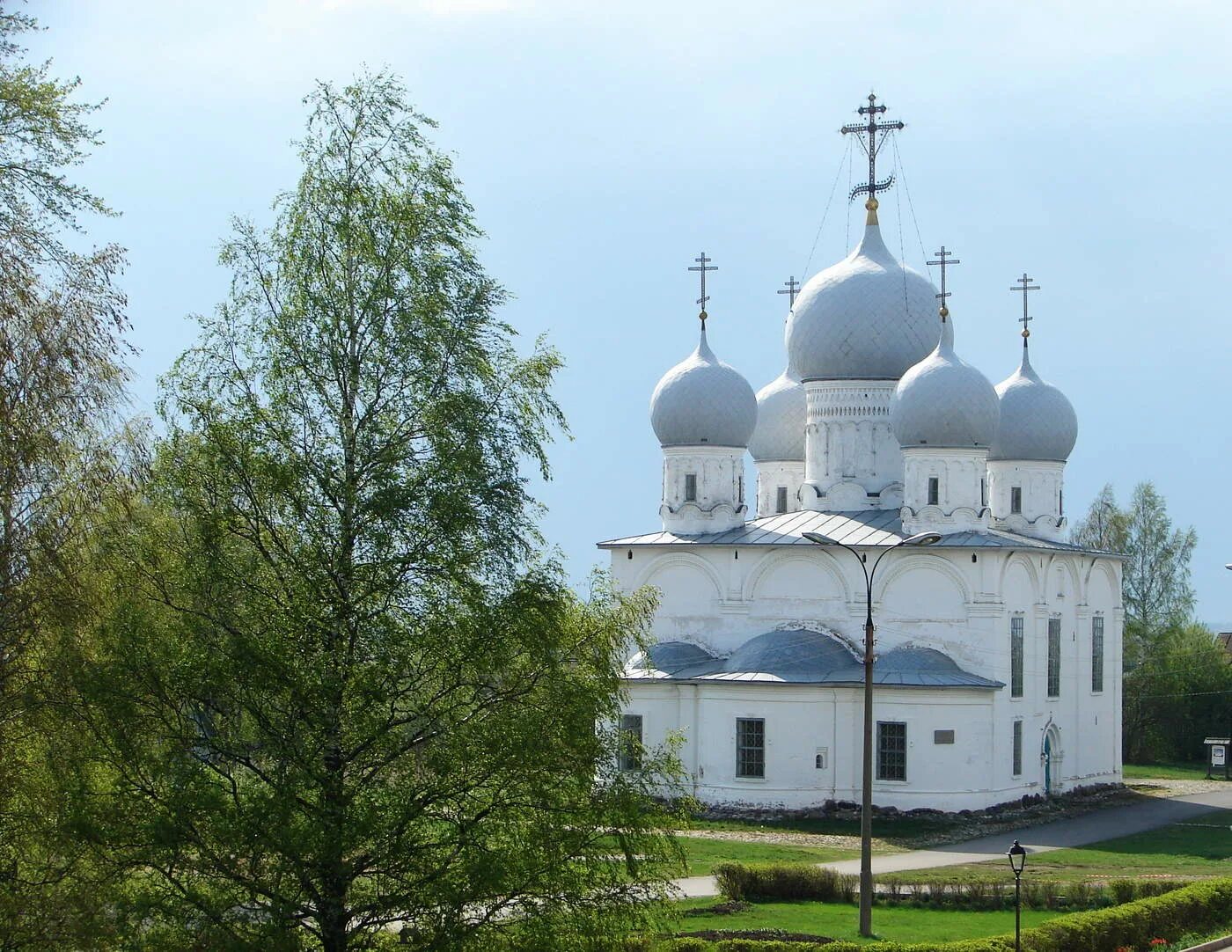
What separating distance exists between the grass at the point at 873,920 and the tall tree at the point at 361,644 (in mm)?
7286

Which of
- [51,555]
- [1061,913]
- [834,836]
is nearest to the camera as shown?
[51,555]

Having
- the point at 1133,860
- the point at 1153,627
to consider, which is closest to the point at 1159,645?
the point at 1153,627

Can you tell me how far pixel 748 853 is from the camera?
27.1 metres

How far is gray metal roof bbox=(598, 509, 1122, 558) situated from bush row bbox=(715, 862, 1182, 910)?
1070 cm

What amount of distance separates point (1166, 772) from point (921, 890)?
25313mm

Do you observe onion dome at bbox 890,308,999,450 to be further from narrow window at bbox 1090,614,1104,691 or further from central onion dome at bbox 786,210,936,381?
narrow window at bbox 1090,614,1104,691

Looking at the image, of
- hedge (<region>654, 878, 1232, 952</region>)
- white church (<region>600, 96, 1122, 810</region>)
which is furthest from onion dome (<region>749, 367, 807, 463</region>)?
hedge (<region>654, 878, 1232, 952</region>)

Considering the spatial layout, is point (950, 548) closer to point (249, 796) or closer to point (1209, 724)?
point (1209, 724)

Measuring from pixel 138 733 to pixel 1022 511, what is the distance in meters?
30.6

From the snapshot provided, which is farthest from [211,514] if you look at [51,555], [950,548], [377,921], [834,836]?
[950,548]

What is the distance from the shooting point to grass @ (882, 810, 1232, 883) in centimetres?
2466

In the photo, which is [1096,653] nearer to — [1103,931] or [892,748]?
[892,748]

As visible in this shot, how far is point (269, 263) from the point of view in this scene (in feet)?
43.9

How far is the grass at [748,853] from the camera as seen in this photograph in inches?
1017
